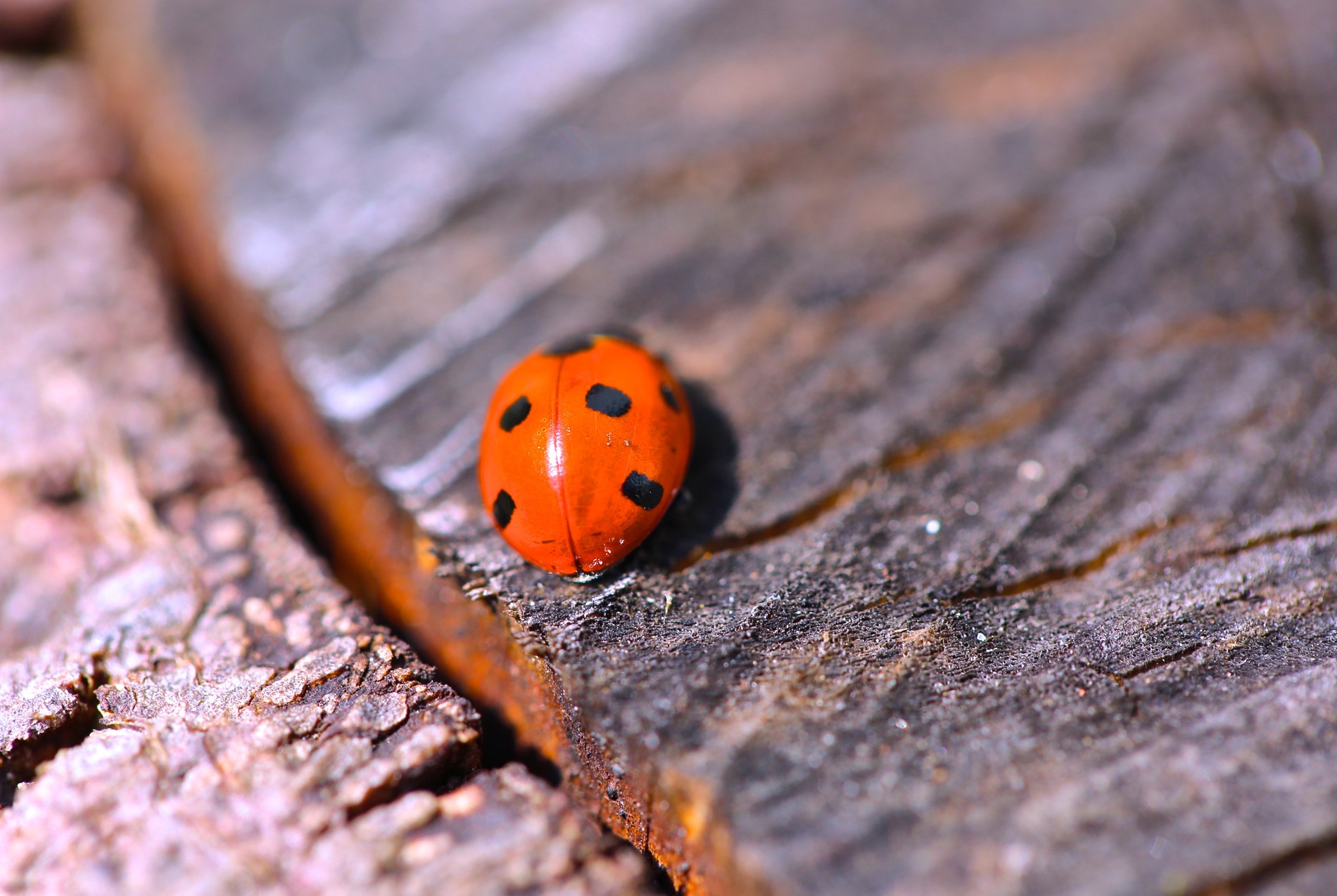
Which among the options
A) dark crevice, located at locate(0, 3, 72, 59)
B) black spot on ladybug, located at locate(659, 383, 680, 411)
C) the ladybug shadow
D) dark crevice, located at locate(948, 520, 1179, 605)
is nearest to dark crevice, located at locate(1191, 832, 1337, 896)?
dark crevice, located at locate(948, 520, 1179, 605)

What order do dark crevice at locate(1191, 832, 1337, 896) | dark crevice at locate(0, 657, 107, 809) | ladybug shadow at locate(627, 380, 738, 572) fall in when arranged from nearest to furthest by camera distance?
1. dark crevice at locate(1191, 832, 1337, 896)
2. dark crevice at locate(0, 657, 107, 809)
3. ladybug shadow at locate(627, 380, 738, 572)

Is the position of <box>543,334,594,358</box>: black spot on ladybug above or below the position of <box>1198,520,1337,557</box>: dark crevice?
above

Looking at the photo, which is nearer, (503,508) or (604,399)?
(503,508)

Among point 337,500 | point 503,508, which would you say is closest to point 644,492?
point 503,508

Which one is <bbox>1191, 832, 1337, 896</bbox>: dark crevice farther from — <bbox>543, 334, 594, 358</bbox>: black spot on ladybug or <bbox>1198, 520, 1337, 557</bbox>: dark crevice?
<bbox>543, 334, 594, 358</bbox>: black spot on ladybug

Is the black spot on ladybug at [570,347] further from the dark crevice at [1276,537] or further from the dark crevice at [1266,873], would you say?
the dark crevice at [1266,873]

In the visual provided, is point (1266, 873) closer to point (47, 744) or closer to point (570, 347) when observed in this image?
point (570, 347)
